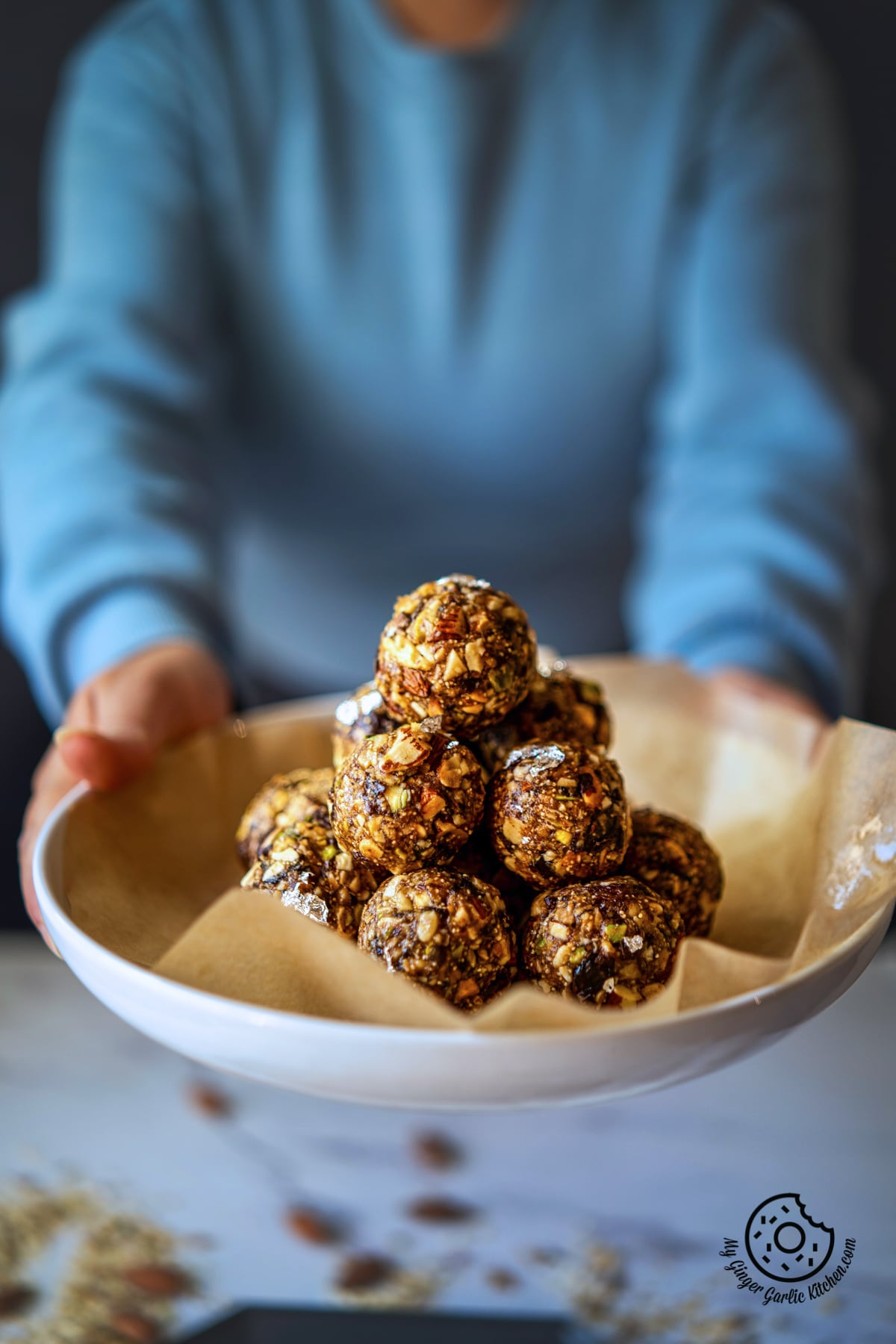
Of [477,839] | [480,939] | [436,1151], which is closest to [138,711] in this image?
[477,839]

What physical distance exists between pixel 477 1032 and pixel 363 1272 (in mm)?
606

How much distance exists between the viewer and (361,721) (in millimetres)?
917

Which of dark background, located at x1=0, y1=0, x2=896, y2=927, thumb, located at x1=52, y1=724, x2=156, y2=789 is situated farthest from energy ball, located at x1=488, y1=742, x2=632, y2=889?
dark background, located at x1=0, y1=0, x2=896, y2=927

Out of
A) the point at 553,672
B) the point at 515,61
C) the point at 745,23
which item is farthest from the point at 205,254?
the point at 553,672

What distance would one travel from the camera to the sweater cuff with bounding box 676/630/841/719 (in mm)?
1526

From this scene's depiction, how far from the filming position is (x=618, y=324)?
1.88 metres

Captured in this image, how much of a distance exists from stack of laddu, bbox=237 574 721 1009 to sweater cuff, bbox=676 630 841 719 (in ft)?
2.15

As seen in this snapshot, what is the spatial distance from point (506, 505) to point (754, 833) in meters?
1.04

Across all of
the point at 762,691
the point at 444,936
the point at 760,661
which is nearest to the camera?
the point at 444,936

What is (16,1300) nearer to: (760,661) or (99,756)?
(99,756)

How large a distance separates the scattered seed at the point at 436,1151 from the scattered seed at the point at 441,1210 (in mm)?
50

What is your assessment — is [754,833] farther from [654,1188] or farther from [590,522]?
[590,522]

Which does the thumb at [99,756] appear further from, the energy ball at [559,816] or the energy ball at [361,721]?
the energy ball at [559,816]

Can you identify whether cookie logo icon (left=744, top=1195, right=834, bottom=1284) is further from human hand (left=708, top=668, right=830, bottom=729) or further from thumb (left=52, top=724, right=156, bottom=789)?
thumb (left=52, top=724, right=156, bottom=789)
